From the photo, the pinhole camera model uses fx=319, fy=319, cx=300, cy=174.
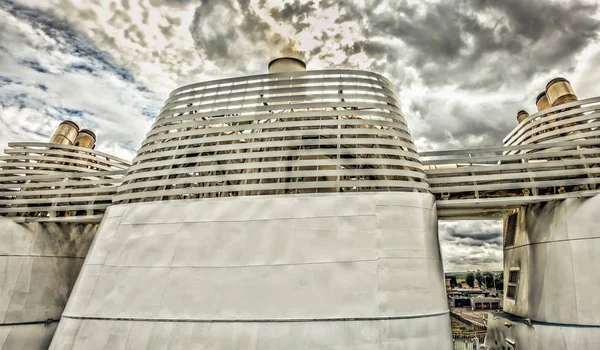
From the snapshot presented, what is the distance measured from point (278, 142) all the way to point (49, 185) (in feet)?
40.3

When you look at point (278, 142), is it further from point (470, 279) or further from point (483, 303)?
point (470, 279)

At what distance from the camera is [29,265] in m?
15.0

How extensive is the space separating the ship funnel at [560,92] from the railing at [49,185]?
21406 millimetres

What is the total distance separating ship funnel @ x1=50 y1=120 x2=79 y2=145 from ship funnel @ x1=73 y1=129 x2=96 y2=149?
265 mm

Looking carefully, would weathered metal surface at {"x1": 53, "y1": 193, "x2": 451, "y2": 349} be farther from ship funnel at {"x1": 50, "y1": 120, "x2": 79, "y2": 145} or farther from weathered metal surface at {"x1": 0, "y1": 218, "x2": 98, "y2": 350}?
ship funnel at {"x1": 50, "y1": 120, "x2": 79, "y2": 145}

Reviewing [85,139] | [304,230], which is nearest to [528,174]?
[304,230]

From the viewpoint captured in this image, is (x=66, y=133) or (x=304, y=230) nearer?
(x=304, y=230)

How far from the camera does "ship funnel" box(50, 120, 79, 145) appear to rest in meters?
18.4

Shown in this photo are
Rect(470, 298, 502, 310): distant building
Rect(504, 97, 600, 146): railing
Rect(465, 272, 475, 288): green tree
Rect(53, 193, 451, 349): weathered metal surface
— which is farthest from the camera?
Rect(465, 272, 475, 288): green tree

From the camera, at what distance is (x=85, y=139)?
19.7 metres

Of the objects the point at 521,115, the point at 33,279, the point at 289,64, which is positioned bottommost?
the point at 33,279

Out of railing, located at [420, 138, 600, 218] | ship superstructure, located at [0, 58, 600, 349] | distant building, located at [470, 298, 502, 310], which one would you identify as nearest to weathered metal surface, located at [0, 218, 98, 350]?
ship superstructure, located at [0, 58, 600, 349]

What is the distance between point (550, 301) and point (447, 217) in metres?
5.44

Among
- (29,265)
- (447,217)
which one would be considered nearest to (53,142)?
(29,265)
